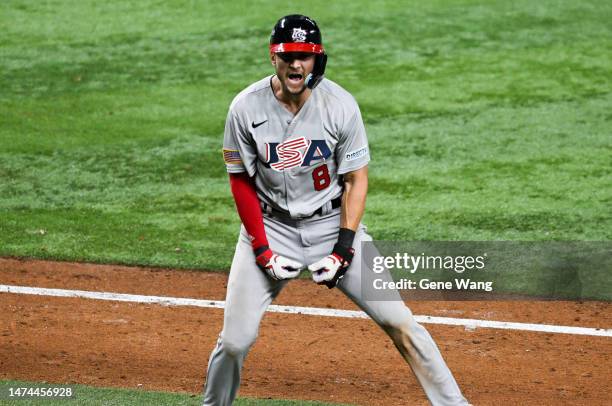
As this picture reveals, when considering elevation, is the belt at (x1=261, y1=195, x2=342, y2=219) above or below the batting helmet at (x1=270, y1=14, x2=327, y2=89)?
below

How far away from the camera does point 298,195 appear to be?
4723 mm

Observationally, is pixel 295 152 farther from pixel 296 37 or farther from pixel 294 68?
pixel 296 37

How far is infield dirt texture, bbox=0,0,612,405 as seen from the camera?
19.7ft

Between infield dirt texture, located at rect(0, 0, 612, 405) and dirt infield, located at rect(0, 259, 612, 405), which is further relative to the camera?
infield dirt texture, located at rect(0, 0, 612, 405)

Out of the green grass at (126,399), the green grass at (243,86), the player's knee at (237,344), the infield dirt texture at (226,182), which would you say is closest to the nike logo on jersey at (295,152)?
the player's knee at (237,344)

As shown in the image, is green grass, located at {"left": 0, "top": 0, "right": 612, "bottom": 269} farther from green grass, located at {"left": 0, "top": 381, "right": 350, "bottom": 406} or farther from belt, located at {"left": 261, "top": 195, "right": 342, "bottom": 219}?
belt, located at {"left": 261, "top": 195, "right": 342, "bottom": 219}

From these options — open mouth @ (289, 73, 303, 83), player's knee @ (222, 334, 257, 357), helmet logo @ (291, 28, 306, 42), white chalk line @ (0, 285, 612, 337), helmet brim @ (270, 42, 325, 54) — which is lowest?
white chalk line @ (0, 285, 612, 337)

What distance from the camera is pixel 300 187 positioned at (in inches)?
185

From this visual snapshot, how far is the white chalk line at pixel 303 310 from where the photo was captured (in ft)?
21.5

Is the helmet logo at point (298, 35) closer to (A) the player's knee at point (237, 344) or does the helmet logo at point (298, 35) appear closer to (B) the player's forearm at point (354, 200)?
(B) the player's forearm at point (354, 200)

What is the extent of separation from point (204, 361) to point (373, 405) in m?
1.11

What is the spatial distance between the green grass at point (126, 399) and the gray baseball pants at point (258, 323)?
65 centimetres

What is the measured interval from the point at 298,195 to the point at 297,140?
0.25 metres

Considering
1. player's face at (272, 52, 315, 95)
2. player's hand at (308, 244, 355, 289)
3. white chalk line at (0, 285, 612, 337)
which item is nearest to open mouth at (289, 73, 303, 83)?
player's face at (272, 52, 315, 95)
